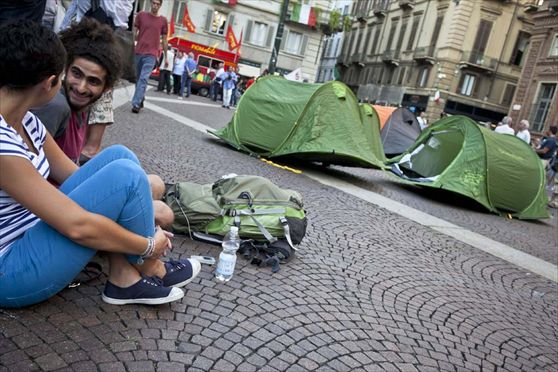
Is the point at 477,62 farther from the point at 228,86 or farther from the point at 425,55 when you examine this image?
the point at 228,86

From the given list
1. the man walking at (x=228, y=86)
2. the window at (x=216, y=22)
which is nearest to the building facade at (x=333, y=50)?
the window at (x=216, y=22)

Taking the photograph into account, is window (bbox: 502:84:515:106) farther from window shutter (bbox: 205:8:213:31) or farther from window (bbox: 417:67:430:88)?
window shutter (bbox: 205:8:213:31)

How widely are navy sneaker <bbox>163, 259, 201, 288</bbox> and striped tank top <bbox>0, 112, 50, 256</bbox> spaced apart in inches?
27.8

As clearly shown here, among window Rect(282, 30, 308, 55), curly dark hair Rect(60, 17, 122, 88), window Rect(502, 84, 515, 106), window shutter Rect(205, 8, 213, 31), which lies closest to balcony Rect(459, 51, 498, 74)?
window Rect(502, 84, 515, 106)

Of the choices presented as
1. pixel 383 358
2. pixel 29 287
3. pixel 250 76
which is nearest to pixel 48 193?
pixel 29 287

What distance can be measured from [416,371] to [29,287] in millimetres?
1734

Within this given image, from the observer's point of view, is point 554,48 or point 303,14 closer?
point 554,48

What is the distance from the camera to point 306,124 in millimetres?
7406

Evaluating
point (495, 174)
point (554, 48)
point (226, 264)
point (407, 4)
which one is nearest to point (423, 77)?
point (407, 4)

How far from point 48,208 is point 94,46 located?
1131mm

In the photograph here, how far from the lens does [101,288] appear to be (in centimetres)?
239

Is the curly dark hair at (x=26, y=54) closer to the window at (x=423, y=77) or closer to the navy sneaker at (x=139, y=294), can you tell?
the navy sneaker at (x=139, y=294)

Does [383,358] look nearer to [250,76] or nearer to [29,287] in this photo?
[29,287]

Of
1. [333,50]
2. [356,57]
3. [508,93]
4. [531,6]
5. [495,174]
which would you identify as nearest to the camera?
[495,174]
